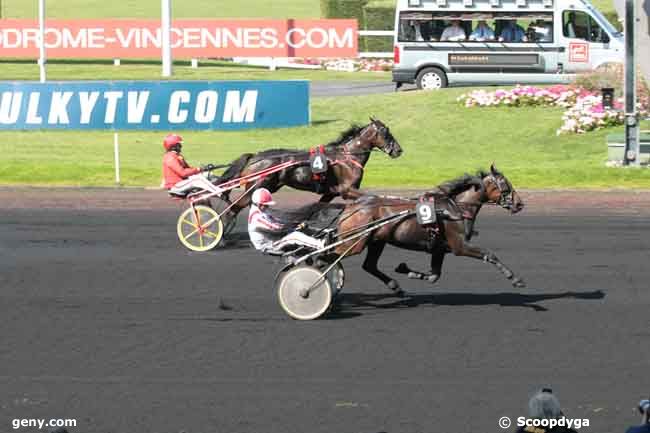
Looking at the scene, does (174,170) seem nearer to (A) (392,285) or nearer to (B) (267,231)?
(B) (267,231)

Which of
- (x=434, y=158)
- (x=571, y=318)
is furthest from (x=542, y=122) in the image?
(x=571, y=318)

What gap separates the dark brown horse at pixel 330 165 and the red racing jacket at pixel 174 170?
45 cm

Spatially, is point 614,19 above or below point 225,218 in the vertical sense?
above

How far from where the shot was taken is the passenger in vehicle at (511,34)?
106 ft

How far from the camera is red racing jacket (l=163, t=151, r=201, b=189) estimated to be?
15180 millimetres

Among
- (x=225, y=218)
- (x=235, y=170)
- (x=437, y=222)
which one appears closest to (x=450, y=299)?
(x=437, y=222)

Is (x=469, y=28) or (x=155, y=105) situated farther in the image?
(x=469, y=28)

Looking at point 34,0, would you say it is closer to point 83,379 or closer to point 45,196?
point 45,196

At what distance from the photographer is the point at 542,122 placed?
2762 cm

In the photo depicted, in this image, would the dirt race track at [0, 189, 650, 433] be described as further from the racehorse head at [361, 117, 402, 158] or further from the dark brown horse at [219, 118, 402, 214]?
the racehorse head at [361, 117, 402, 158]

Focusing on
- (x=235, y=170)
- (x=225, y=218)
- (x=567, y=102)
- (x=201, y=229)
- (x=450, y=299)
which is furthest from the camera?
(x=567, y=102)

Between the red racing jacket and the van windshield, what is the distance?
17.9 meters

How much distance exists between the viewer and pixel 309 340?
10.8m

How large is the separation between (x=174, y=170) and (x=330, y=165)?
6.42ft
